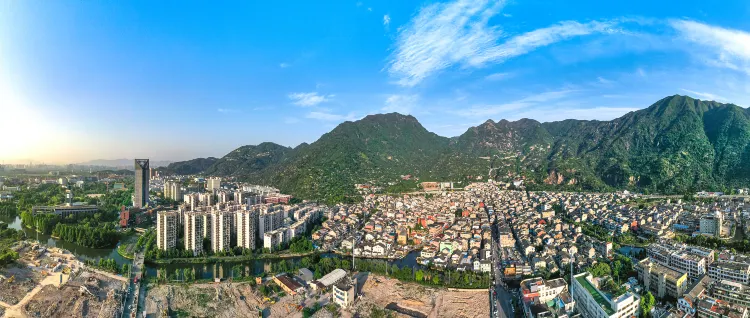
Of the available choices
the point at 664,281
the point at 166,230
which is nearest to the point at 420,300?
the point at 664,281

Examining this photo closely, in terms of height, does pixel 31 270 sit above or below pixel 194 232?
below

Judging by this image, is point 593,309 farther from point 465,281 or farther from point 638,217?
point 638,217

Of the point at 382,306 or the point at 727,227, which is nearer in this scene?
the point at 382,306

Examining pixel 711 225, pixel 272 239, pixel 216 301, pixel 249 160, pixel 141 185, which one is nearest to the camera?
pixel 216 301

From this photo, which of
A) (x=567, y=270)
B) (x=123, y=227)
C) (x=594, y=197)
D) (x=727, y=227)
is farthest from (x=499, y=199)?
(x=123, y=227)

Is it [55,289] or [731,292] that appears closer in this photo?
[731,292]

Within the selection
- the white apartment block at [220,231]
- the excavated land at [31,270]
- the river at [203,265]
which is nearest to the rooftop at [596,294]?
the river at [203,265]

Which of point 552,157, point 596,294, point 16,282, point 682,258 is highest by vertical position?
point 552,157

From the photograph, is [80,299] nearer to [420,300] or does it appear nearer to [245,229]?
[245,229]
